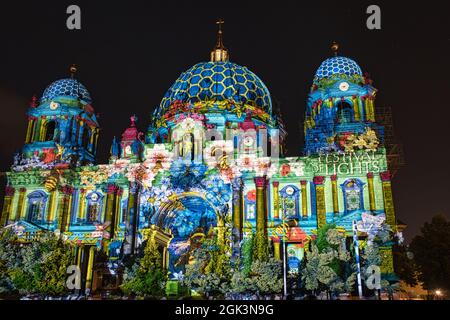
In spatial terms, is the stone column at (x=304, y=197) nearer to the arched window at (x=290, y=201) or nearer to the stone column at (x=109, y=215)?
the arched window at (x=290, y=201)

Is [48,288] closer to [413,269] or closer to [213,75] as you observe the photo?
[213,75]

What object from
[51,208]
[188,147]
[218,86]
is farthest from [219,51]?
[51,208]

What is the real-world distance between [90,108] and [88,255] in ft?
55.3

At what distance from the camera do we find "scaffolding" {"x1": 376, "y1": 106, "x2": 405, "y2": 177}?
136ft

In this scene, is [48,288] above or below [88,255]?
below

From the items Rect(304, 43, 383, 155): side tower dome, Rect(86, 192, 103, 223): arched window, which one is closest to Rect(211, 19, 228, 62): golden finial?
Rect(304, 43, 383, 155): side tower dome

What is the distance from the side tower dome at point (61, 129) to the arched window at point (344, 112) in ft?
→ 84.6

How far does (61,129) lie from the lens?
4825 centimetres

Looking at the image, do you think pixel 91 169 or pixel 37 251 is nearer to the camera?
pixel 37 251

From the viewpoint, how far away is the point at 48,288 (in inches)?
1362

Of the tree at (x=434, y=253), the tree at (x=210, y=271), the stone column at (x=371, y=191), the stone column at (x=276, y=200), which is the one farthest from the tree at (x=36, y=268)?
the tree at (x=434, y=253)
